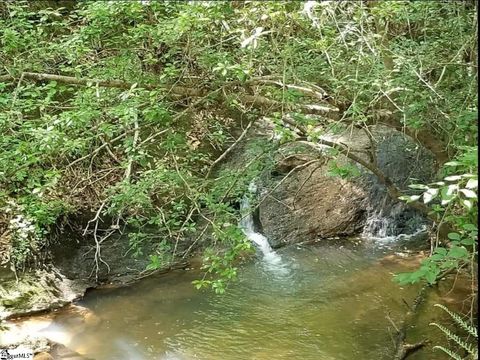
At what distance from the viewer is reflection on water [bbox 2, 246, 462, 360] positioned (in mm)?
4824

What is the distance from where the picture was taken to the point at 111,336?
5.20m

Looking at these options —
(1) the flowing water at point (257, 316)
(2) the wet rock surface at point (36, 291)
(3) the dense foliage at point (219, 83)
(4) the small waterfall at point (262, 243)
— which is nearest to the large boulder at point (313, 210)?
(4) the small waterfall at point (262, 243)

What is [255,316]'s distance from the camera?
538 centimetres

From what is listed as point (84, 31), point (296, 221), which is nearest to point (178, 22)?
point (84, 31)

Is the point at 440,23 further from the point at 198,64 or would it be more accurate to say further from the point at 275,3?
the point at 198,64

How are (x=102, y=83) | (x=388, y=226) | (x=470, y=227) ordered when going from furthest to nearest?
1. (x=388, y=226)
2. (x=102, y=83)
3. (x=470, y=227)

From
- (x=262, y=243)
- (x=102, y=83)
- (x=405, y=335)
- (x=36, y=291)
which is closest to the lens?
(x=102, y=83)

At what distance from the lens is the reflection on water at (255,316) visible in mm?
4824

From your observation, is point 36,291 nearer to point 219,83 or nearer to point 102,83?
point 102,83

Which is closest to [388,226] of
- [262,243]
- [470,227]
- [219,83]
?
[262,243]

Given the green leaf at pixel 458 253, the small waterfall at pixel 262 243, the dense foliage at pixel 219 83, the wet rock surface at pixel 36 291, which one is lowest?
the small waterfall at pixel 262 243

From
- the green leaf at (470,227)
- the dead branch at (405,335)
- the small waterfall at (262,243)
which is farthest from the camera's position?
the small waterfall at (262,243)

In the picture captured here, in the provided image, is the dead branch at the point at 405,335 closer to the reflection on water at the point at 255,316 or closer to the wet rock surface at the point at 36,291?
the reflection on water at the point at 255,316

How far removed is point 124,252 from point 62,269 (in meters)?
0.77
